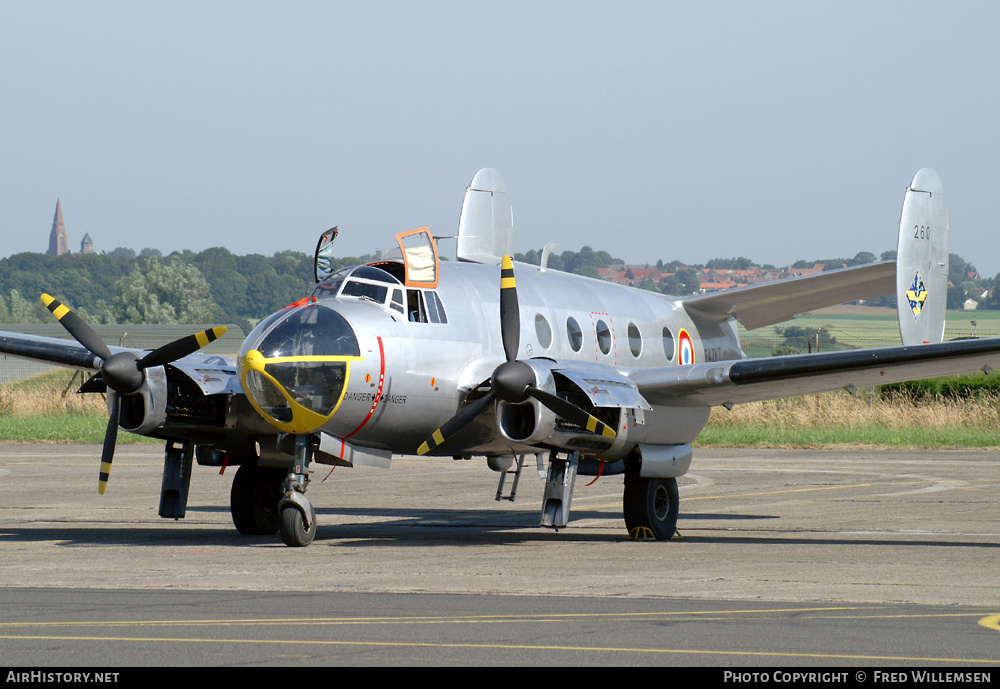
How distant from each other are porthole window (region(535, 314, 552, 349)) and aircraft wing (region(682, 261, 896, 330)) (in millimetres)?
4302

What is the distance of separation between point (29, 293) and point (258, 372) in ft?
543

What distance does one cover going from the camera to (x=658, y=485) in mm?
17125

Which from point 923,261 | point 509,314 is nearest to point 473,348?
point 509,314

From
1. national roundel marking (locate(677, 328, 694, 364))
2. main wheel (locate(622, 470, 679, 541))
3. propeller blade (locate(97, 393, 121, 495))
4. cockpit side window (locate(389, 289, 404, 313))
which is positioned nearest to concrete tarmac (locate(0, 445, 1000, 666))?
main wheel (locate(622, 470, 679, 541))

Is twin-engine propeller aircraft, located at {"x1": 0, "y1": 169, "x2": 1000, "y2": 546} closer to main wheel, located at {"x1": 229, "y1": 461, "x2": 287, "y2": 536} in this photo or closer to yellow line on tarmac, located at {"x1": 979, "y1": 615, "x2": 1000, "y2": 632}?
main wheel, located at {"x1": 229, "y1": 461, "x2": 287, "y2": 536}

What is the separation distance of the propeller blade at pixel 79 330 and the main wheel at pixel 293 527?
3.20 m

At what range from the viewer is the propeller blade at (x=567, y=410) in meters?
14.8

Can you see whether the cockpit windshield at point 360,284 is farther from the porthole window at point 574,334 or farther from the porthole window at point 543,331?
the porthole window at point 574,334

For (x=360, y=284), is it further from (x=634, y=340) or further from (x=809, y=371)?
(x=809, y=371)

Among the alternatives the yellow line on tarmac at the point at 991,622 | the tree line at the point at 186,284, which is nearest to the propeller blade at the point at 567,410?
the yellow line on tarmac at the point at 991,622

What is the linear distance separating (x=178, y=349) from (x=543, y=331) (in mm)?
4951

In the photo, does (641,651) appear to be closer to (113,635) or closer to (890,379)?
(113,635)

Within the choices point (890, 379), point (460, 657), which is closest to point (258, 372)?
point (460, 657)

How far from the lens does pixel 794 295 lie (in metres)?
20.4
